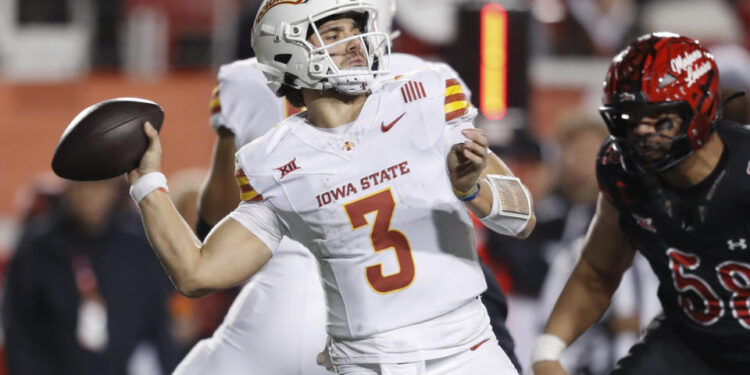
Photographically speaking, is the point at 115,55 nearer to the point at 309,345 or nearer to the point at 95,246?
the point at 95,246

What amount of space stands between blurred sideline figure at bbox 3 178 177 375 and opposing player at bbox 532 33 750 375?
2506mm

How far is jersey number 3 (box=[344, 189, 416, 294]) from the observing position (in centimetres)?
276

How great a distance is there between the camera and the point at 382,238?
277cm

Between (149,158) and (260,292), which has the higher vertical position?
(149,158)

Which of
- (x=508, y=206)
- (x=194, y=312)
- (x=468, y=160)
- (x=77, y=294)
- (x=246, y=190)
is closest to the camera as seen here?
(x=468, y=160)

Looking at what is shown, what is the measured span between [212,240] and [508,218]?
73 centimetres

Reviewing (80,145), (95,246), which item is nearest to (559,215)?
(95,246)

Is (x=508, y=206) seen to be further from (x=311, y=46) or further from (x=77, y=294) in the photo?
(x=77, y=294)

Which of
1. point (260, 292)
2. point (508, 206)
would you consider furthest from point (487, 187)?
point (260, 292)

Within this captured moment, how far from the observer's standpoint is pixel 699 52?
326 cm

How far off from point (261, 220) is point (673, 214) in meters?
1.22

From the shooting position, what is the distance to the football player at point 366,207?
2758 mm

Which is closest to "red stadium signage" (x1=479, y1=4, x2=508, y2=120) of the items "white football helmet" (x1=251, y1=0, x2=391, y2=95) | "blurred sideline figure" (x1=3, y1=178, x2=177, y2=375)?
"blurred sideline figure" (x1=3, y1=178, x2=177, y2=375)

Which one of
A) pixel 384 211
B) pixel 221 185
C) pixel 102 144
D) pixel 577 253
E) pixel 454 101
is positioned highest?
pixel 454 101
